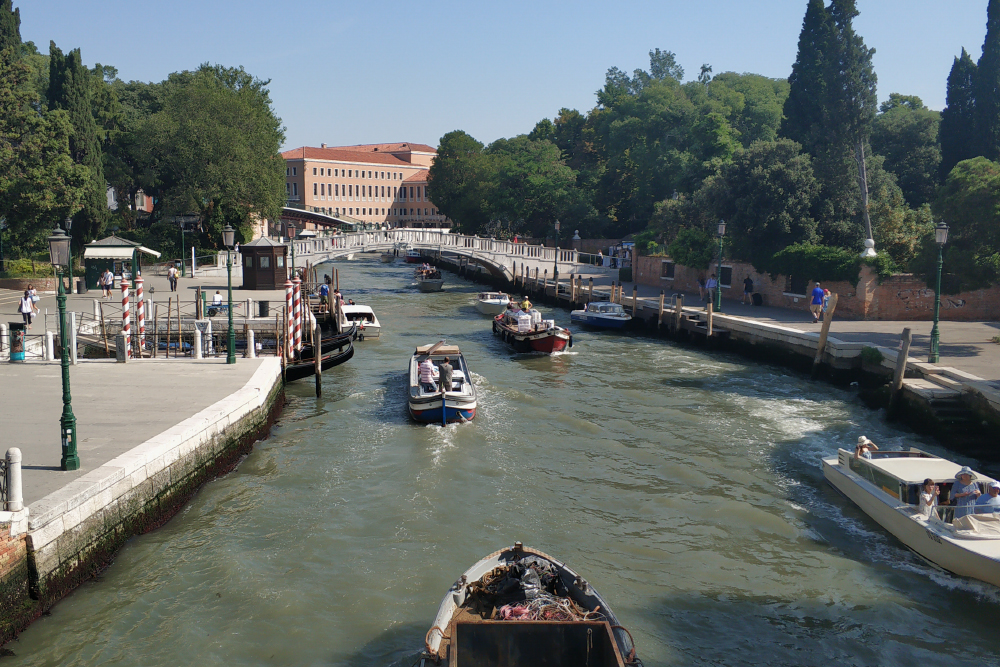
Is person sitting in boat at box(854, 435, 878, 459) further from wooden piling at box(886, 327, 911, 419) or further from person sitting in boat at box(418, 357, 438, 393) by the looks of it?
person sitting in boat at box(418, 357, 438, 393)

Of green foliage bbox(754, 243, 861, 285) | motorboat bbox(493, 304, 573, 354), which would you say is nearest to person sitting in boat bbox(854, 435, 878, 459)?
motorboat bbox(493, 304, 573, 354)

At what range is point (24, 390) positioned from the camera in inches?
625

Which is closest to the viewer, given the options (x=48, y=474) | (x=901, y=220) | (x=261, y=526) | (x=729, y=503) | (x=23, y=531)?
(x=23, y=531)

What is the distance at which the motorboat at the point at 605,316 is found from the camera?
105 ft

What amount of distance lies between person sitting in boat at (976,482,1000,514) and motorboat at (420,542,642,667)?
229 inches

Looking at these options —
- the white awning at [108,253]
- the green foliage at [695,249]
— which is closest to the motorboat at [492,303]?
the green foliage at [695,249]

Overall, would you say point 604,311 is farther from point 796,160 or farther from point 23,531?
point 23,531

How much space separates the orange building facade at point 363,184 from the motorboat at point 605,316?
84180 mm

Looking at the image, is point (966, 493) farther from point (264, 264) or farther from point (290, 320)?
point (264, 264)

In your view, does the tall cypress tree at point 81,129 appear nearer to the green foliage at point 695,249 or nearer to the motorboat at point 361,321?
the motorboat at point 361,321

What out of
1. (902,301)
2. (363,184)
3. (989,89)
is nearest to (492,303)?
(902,301)

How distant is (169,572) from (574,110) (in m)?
89.6

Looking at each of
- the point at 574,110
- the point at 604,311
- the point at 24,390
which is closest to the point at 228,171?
the point at 604,311

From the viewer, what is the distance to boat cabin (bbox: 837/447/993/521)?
456 inches
